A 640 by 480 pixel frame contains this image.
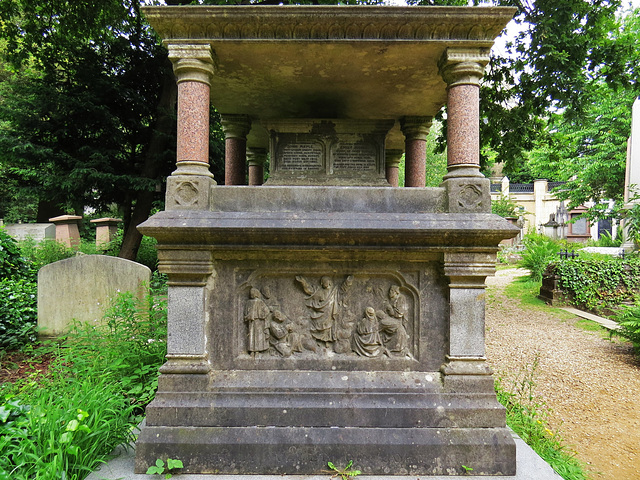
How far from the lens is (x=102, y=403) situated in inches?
111

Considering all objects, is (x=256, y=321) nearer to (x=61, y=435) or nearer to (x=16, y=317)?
(x=61, y=435)

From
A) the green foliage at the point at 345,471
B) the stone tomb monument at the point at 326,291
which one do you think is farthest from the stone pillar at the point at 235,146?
the green foliage at the point at 345,471

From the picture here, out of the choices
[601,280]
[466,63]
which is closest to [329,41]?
[466,63]

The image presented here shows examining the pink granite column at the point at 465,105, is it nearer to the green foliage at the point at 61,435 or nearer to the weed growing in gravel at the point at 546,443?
the weed growing in gravel at the point at 546,443

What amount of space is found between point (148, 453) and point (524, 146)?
832 cm

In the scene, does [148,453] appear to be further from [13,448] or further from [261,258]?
[261,258]

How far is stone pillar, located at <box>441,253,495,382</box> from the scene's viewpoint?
9.59ft

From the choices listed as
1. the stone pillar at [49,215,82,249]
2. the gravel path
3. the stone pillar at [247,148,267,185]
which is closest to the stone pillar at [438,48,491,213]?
the gravel path

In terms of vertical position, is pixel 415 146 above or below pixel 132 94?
below

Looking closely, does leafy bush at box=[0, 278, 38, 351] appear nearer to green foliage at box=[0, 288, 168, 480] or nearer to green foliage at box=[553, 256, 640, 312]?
green foliage at box=[0, 288, 168, 480]

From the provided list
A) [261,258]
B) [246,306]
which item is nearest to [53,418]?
[246,306]

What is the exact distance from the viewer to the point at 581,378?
528cm

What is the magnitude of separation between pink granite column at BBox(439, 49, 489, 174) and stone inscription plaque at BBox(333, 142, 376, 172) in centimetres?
135

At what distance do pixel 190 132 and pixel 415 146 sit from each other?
3.22m
